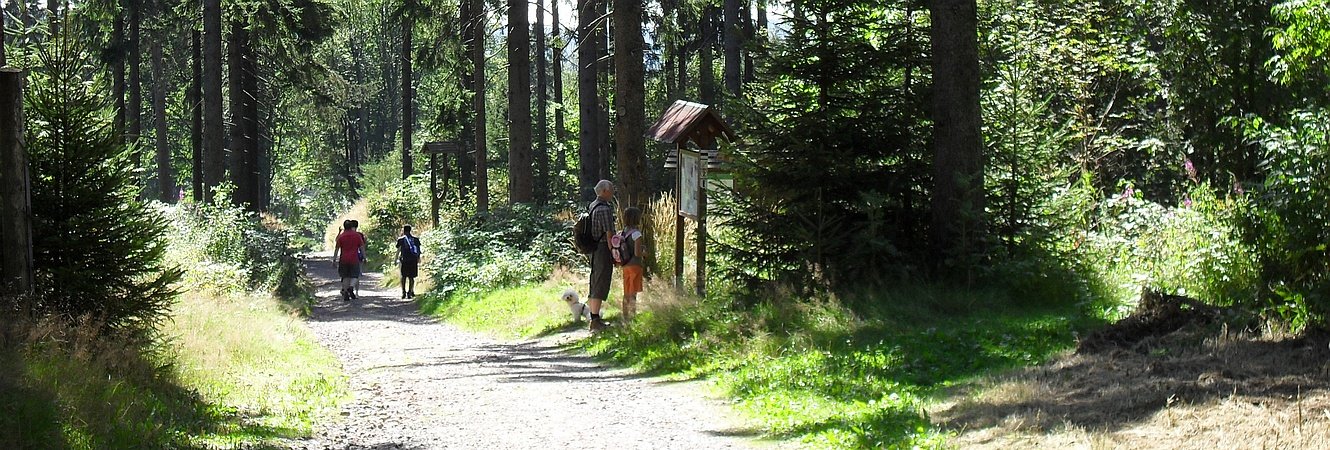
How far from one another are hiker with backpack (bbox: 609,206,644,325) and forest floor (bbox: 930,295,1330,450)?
635 centimetres

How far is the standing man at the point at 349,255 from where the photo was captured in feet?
81.1

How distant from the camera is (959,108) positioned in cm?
1191

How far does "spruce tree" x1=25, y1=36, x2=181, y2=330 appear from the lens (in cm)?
958

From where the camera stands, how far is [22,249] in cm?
903

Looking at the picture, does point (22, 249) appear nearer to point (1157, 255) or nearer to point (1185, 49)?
point (1157, 255)

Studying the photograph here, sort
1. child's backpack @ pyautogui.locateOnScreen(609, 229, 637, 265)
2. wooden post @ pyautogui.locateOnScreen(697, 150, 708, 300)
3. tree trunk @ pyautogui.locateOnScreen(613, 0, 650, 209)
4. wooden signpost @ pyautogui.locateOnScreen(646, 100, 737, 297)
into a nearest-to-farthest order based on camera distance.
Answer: wooden post @ pyautogui.locateOnScreen(697, 150, 708, 300), wooden signpost @ pyautogui.locateOnScreen(646, 100, 737, 297), child's backpack @ pyautogui.locateOnScreen(609, 229, 637, 265), tree trunk @ pyautogui.locateOnScreen(613, 0, 650, 209)

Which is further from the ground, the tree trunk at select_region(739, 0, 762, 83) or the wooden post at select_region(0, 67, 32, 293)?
the tree trunk at select_region(739, 0, 762, 83)

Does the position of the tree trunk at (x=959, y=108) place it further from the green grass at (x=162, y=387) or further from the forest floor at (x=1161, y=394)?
the green grass at (x=162, y=387)

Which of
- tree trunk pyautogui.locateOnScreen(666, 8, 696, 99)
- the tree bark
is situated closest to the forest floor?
tree trunk pyautogui.locateOnScreen(666, 8, 696, 99)

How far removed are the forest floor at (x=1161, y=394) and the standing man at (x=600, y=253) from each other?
6706 mm

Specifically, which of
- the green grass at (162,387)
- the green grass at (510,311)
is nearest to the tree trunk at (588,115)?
the green grass at (510,311)

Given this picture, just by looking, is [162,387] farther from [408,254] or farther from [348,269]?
[348,269]

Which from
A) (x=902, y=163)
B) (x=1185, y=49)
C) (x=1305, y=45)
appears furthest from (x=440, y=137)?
(x=1305, y=45)

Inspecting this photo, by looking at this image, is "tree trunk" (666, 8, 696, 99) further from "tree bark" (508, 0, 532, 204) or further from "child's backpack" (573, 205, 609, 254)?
"child's backpack" (573, 205, 609, 254)
